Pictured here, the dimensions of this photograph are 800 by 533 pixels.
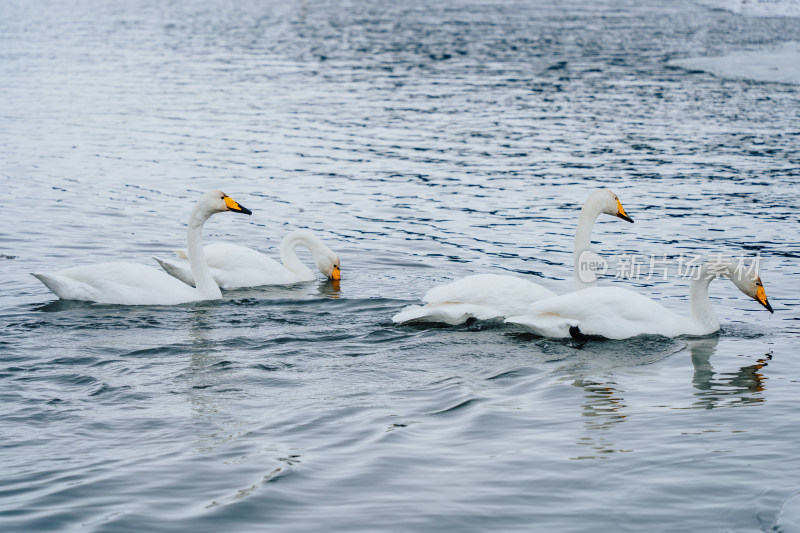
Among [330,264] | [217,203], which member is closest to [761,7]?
[330,264]

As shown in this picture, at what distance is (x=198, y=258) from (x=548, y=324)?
4.30 metres

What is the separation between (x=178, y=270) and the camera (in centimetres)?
1306

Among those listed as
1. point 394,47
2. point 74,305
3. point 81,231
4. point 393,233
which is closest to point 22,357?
point 74,305

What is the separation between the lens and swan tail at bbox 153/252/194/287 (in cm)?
1300

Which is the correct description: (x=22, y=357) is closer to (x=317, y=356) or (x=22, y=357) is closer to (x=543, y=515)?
(x=317, y=356)

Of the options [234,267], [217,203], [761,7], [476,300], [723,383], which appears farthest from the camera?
[761,7]

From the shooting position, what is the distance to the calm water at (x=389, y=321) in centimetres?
658

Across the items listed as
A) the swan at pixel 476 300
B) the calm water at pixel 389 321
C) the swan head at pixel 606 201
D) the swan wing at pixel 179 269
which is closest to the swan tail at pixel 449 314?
the swan at pixel 476 300

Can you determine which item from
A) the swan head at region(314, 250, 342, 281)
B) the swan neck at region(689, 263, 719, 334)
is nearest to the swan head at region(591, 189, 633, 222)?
the swan neck at region(689, 263, 719, 334)

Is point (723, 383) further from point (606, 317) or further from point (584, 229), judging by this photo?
point (584, 229)

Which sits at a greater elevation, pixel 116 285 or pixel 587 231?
pixel 587 231

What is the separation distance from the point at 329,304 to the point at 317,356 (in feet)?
7.47

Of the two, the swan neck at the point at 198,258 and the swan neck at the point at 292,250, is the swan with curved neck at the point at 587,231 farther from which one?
the swan neck at the point at 198,258

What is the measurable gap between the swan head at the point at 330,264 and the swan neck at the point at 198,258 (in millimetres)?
1651
